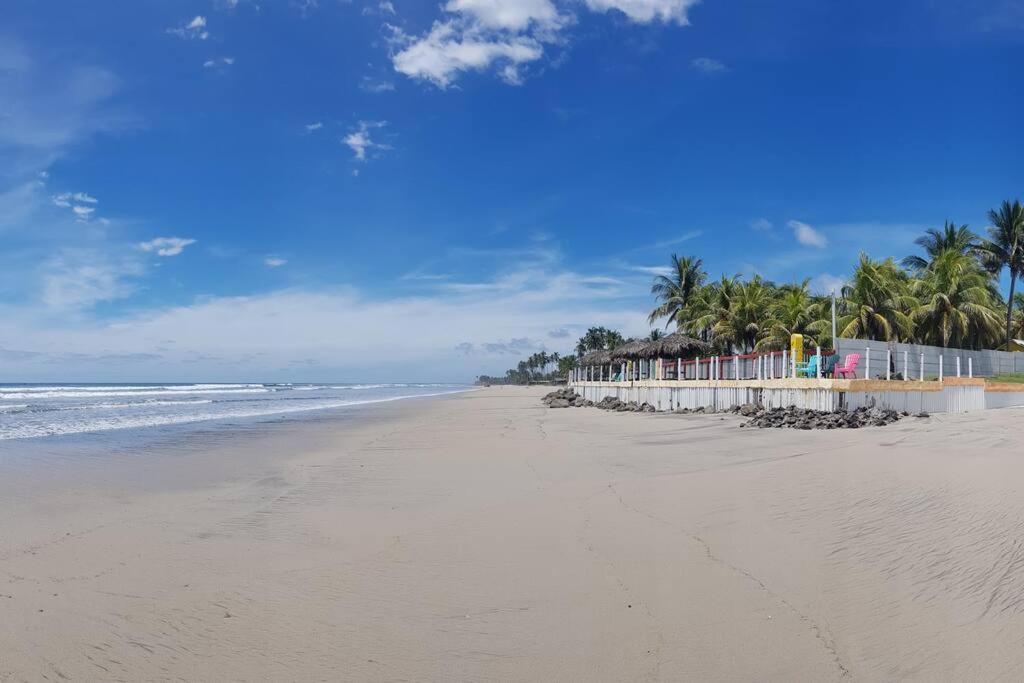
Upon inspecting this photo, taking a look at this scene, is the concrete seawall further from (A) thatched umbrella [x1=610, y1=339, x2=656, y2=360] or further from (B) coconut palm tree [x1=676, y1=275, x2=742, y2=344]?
(B) coconut palm tree [x1=676, y1=275, x2=742, y2=344]

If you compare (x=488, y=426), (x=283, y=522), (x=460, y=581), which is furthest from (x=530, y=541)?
(x=488, y=426)

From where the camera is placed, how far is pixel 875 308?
31.0 m

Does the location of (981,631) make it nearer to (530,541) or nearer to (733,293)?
(530,541)

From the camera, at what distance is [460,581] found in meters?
4.40

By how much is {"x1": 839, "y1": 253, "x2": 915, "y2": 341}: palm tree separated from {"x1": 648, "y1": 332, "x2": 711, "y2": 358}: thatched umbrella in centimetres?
690

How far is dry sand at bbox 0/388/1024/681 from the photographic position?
3244 mm

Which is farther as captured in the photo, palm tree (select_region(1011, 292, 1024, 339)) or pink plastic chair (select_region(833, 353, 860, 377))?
palm tree (select_region(1011, 292, 1024, 339))

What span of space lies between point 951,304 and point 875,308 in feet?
13.0

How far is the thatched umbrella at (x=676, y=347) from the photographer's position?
3144cm

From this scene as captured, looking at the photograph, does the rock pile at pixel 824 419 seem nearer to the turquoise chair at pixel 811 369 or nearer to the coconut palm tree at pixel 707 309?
the turquoise chair at pixel 811 369

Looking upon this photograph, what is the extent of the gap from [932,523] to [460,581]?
3.49 metres

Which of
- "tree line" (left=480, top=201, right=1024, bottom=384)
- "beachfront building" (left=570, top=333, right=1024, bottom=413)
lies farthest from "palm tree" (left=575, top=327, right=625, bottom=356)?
"beachfront building" (left=570, top=333, right=1024, bottom=413)

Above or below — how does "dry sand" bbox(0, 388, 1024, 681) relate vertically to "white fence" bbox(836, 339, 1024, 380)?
below

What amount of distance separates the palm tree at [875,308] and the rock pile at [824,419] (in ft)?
60.2
